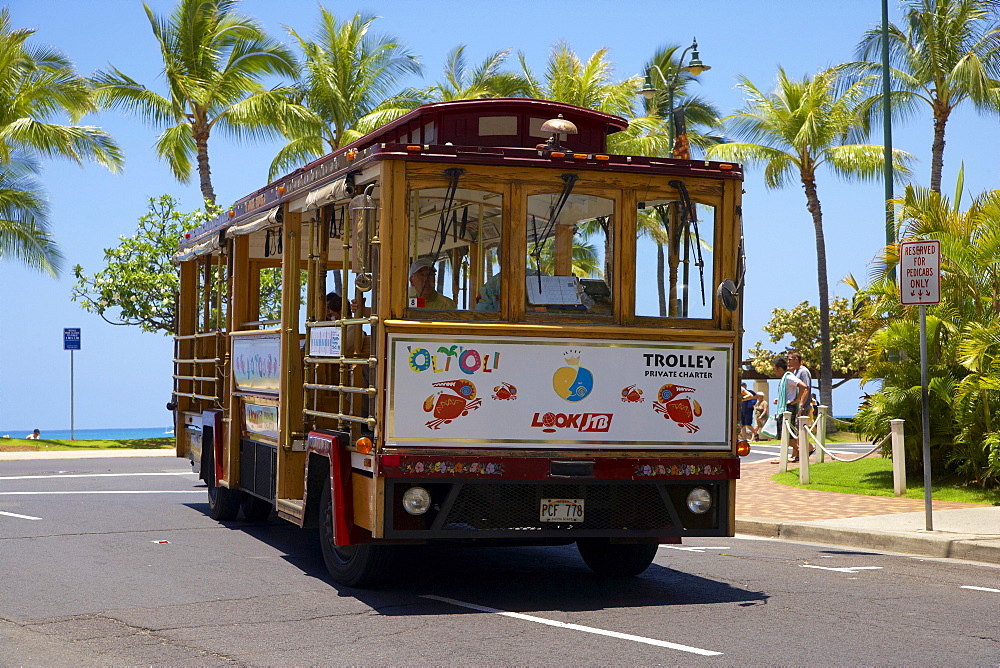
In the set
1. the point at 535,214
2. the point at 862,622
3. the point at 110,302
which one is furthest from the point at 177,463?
the point at 862,622

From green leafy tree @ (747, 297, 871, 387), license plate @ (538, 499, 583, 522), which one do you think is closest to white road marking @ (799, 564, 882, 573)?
license plate @ (538, 499, 583, 522)

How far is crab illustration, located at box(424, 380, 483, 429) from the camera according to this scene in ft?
25.5

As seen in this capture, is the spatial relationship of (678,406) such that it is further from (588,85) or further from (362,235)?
(588,85)

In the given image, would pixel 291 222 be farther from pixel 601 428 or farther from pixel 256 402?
pixel 601 428

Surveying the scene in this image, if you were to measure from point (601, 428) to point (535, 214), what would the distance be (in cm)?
152

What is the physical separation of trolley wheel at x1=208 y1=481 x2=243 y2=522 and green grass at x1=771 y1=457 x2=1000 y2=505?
299 inches

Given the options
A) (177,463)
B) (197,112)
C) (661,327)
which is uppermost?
(197,112)

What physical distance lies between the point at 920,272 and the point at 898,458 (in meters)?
3.60

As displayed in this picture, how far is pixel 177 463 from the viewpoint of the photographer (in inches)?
858

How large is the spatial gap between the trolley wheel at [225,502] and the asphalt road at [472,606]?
0.70 meters

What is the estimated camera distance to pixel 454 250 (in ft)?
26.5

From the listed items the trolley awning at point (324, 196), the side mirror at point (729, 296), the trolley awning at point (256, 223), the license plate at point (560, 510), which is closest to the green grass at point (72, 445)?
the trolley awning at point (256, 223)

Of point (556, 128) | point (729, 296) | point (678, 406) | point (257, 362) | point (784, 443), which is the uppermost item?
point (556, 128)

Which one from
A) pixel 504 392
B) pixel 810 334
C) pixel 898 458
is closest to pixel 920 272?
pixel 898 458
